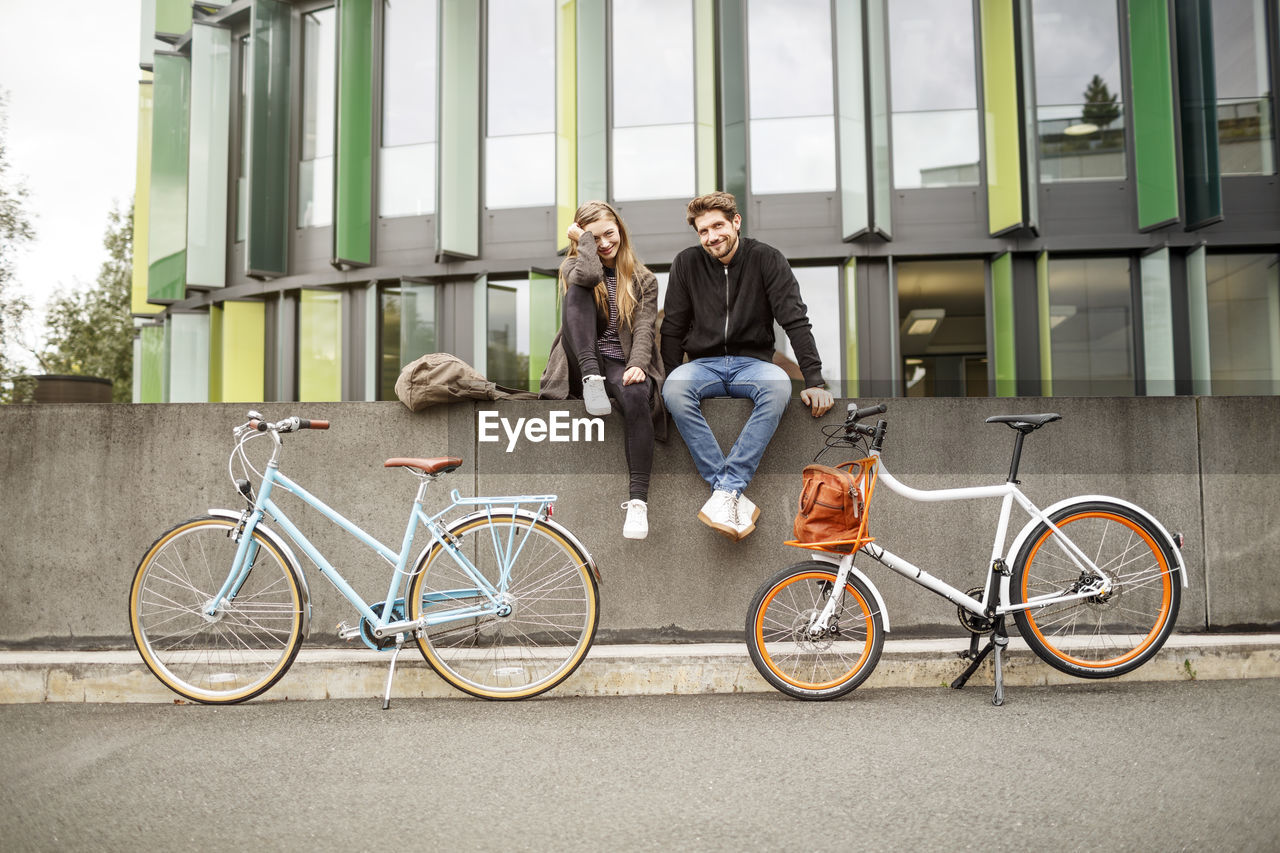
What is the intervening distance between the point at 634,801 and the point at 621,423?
2.50 m

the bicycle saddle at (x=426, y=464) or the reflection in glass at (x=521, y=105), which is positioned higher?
the reflection in glass at (x=521, y=105)

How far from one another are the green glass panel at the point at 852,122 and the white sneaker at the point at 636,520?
9.68 m

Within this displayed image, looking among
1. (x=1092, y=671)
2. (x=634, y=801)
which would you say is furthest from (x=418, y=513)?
(x=1092, y=671)

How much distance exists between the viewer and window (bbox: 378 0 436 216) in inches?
589

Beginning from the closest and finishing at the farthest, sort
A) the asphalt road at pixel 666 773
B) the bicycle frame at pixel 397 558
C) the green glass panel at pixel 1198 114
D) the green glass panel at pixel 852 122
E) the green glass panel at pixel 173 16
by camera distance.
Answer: the asphalt road at pixel 666 773, the bicycle frame at pixel 397 558, the green glass panel at pixel 1198 114, the green glass panel at pixel 852 122, the green glass panel at pixel 173 16

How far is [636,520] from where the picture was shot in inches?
186

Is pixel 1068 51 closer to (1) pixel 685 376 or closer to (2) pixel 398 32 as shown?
(2) pixel 398 32

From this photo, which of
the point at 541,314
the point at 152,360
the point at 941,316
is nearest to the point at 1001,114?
the point at 941,316

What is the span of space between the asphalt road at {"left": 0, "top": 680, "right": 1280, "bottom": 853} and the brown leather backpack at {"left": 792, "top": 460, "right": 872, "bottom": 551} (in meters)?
0.78

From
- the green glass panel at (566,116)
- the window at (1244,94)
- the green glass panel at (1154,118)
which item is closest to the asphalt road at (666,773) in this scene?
the green glass panel at (566,116)

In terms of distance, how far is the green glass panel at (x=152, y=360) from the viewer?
20047mm

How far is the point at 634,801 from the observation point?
2.94 m

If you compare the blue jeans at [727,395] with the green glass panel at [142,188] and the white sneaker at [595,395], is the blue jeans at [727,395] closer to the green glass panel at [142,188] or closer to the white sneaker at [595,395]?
the white sneaker at [595,395]

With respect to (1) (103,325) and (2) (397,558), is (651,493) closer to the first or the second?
(2) (397,558)
